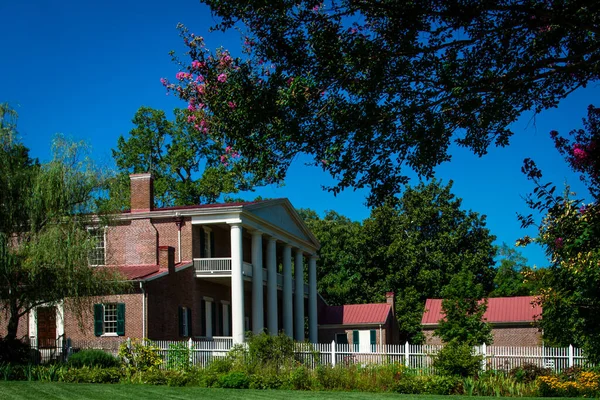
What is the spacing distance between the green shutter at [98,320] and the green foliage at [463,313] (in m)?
14.6

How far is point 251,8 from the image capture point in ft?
32.0

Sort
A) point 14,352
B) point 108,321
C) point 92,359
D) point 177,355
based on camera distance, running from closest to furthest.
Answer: point 14,352, point 92,359, point 177,355, point 108,321

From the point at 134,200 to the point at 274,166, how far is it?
29402 millimetres

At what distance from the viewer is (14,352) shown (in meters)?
25.4

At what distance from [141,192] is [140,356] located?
43.3 feet

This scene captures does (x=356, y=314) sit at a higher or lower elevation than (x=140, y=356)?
lower

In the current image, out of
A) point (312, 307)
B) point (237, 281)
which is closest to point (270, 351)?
point (237, 281)

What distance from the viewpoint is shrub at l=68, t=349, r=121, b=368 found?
2588 cm

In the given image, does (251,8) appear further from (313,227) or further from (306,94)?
(313,227)

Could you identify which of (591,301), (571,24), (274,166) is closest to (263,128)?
(274,166)

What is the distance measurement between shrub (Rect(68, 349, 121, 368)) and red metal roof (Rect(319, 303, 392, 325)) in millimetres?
25757

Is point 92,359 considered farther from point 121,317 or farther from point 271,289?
point 271,289

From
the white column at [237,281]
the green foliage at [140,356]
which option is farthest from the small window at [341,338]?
the green foliage at [140,356]

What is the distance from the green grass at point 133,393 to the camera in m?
18.4
